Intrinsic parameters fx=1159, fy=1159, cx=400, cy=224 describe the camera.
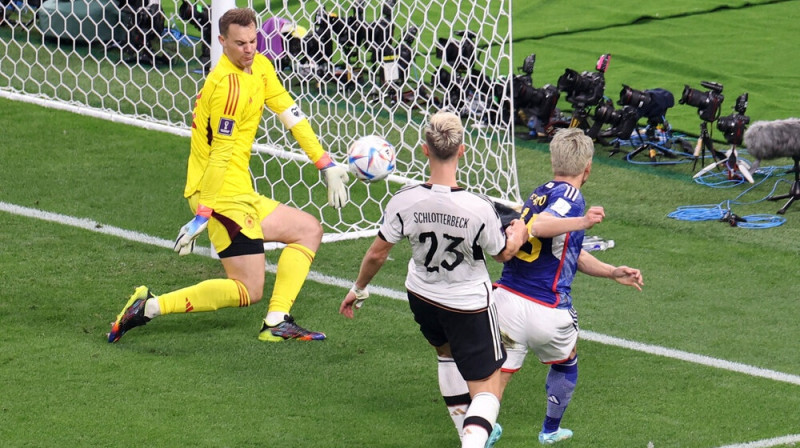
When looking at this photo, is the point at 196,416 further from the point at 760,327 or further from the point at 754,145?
the point at 754,145

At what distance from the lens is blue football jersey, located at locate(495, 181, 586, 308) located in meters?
4.92

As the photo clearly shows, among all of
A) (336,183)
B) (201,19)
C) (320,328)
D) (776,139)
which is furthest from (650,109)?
(336,183)

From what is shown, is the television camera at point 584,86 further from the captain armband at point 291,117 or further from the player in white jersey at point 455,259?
the player in white jersey at point 455,259

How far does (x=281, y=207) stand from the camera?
654 centimetres

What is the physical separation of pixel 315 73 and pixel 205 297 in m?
3.49

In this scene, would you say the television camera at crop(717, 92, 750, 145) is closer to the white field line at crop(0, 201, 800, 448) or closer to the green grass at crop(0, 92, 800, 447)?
the green grass at crop(0, 92, 800, 447)

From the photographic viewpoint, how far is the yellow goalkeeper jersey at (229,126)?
241 inches

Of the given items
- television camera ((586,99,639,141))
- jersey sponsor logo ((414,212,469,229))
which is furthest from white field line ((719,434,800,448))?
television camera ((586,99,639,141))

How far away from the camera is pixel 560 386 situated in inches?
201

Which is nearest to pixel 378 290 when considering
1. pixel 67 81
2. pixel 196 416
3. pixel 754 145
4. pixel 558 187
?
pixel 196 416

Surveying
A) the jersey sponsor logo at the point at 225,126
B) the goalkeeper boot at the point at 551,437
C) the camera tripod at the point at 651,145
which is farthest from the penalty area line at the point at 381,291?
the camera tripod at the point at 651,145

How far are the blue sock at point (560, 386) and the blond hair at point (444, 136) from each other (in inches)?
45.1

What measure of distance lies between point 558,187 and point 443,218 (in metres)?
0.57

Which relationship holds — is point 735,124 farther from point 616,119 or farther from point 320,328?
point 320,328
